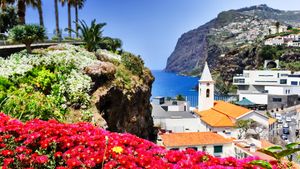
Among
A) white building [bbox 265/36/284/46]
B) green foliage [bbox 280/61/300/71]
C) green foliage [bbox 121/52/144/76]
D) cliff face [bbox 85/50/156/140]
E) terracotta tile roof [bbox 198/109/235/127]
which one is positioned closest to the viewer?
cliff face [bbox 85/50/156/140]

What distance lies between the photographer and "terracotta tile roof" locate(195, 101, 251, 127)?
46250 millimetres

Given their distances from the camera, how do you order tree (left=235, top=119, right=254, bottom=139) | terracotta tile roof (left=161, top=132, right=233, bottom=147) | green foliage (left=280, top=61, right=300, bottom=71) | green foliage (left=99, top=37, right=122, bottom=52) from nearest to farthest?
green foliage (left=99, top=37, right=122, bottom=52)
terracotta tile roof (left=161, top=132, right=233, bottom=147)
tree (left=235, top=119, right=254, bottom=139)
green foliage (left=280, top=61, right=300, bottom=71)

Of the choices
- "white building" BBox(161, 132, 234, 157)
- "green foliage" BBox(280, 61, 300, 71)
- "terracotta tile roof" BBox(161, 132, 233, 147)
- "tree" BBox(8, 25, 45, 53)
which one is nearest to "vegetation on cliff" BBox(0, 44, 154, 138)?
"tree" BBox(8, 25, 45, 53)

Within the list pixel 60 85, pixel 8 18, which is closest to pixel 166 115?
pixel 8 18

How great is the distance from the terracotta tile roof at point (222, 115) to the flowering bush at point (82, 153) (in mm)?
42405

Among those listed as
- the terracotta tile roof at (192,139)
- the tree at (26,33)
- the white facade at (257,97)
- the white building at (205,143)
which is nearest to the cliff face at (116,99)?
the tree at (26,33)

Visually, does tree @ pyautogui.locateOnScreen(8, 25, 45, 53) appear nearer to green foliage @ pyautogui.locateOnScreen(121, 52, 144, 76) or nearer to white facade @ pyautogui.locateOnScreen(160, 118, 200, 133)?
green foliage @ pyautogui.locateOnScreen(121, 52, 144, 76)

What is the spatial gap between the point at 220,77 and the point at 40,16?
127 metres

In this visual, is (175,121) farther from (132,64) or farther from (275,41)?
(275,41)

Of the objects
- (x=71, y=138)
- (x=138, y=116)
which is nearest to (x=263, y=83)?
(x=138, y=116)

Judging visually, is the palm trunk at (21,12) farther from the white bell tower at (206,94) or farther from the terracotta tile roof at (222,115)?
the white bell tower at (206,94)

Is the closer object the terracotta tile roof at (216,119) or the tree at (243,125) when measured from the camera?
the tree at (243,125)

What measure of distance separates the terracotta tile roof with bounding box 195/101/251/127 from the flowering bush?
42405mm

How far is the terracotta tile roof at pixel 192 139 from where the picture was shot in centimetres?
3500
